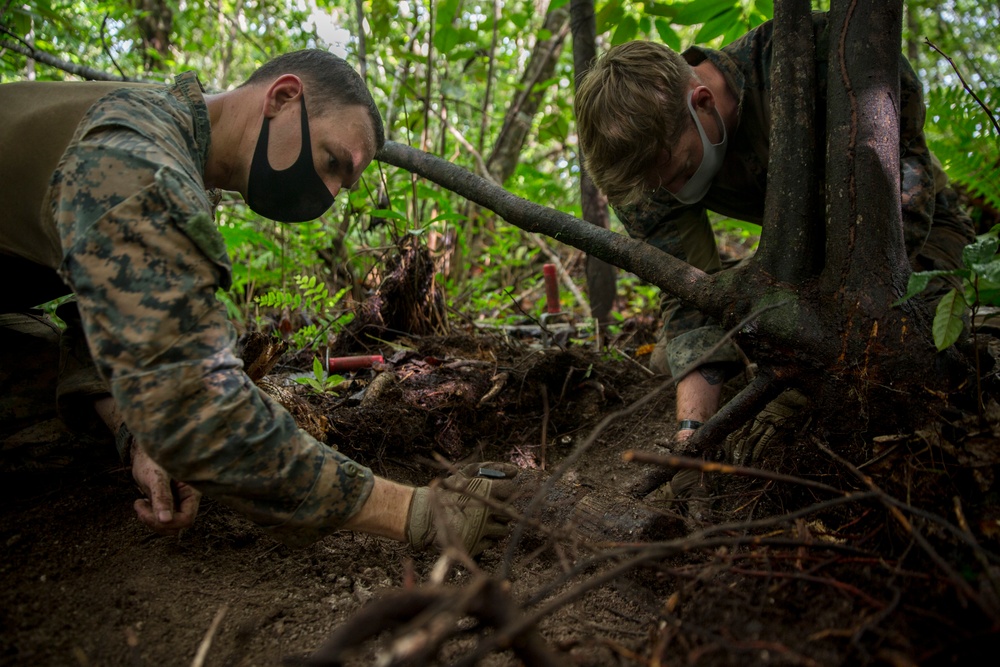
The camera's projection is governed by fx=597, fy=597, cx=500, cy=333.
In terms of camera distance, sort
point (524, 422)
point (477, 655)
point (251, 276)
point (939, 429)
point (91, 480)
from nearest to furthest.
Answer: point (477, 655), point (939, 429), point (91, 480), point (524, 422), point (251, 276)

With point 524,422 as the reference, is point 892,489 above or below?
above

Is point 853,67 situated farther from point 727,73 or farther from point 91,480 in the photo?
point 91,480

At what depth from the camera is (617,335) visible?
3781mm

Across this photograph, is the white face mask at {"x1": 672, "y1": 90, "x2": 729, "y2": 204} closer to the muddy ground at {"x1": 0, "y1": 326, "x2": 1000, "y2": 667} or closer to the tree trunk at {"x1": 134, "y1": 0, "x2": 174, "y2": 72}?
the muddy ground at {"x1": 0, "y1": 326, "x2": 1000, "y2": 667}

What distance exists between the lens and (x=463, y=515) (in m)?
1.76

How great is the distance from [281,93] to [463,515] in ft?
4.75

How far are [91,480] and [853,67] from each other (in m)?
2.84

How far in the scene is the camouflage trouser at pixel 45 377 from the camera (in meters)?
2.02

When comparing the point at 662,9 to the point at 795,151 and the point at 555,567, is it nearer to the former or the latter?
the point at 795,151

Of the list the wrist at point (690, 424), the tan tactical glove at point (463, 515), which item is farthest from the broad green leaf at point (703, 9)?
the tan tactical glove at point (463, 515)

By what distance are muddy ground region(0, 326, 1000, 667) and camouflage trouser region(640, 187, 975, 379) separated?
44 cm

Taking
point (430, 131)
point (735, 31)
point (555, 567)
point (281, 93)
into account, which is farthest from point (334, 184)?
point (430, 131)

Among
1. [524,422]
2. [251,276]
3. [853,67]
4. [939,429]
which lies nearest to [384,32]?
[251,276]

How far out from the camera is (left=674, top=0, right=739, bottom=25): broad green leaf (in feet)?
7.99
